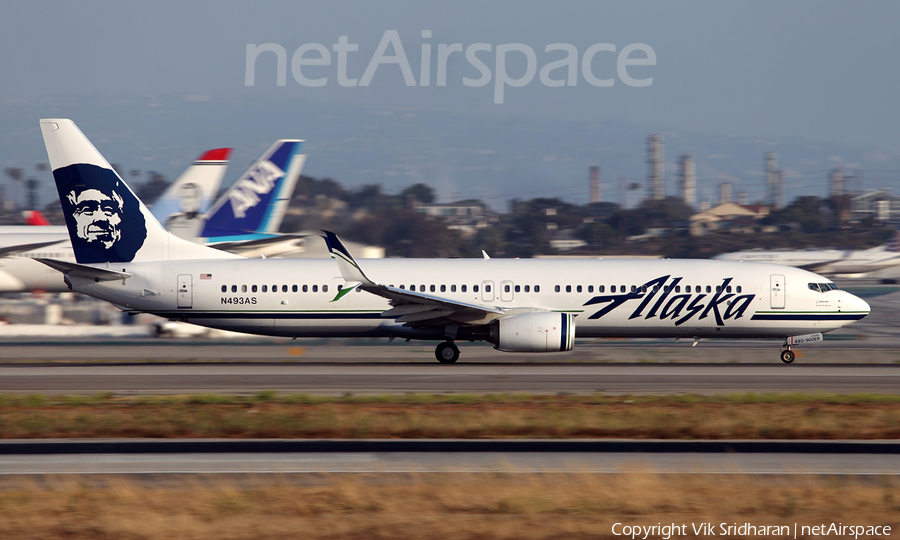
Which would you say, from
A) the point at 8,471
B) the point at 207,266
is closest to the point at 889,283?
the point at 207,266

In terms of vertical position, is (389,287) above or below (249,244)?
below

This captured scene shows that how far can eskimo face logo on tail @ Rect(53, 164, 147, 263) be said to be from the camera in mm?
28453

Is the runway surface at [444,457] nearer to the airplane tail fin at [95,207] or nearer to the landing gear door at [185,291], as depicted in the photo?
the landing gear door at [185,291]

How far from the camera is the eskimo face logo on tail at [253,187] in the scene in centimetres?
4847

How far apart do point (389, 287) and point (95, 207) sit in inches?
409

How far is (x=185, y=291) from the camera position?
28219 millimetres

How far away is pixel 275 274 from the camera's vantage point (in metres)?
28.6

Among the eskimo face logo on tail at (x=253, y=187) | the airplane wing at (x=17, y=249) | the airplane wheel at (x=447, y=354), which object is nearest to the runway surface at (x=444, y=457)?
the airplane wheel at (x=447, y=354)

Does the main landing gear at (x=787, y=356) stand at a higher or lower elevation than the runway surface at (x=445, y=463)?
higher

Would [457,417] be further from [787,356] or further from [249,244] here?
[249,244]

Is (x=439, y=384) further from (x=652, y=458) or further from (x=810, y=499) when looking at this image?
(x=810, y=499)

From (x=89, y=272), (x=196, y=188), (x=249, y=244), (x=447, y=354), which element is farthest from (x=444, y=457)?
(x=196, y=188)

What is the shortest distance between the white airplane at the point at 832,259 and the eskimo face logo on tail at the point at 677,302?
47.7 meters

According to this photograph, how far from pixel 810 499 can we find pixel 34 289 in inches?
1681
